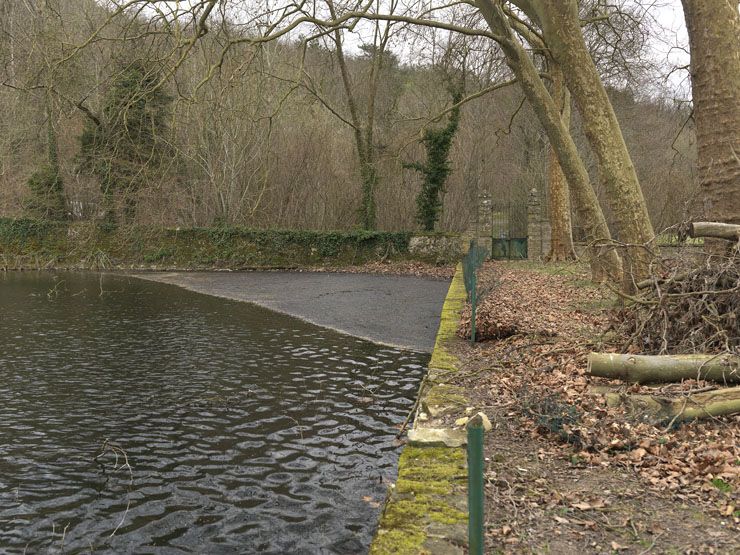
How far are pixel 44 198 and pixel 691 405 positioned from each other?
2985 centimetres

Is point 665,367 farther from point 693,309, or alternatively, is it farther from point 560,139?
point 560,139

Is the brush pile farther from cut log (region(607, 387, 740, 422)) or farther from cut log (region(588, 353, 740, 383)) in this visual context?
cut log (region(607, 387, 740, 422))

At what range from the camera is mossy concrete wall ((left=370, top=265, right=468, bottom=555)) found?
11.7 ft

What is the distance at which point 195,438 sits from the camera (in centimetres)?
664

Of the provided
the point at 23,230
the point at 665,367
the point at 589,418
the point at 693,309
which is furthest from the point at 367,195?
the point at 589,418

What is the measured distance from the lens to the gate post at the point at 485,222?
25.2 metres

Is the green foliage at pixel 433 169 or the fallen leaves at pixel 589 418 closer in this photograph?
the fallen leaves at pixel 589 418

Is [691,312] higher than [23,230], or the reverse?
[23,230]

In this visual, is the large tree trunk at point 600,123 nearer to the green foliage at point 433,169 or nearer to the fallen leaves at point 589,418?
the fallen leaves at point 589,418

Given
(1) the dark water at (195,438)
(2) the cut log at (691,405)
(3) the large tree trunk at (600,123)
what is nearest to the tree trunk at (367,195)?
(1) the dark water at (195,438)

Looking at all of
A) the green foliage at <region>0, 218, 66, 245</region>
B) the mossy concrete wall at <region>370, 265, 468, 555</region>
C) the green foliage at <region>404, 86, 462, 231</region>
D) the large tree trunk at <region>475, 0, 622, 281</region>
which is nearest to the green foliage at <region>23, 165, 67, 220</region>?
the green foliage at <region>0, 218, 66, 245</region>

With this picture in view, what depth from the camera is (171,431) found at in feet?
22.5

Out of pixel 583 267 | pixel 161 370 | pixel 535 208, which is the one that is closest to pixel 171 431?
pixel 161 370

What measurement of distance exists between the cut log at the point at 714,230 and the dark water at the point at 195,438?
373cm
